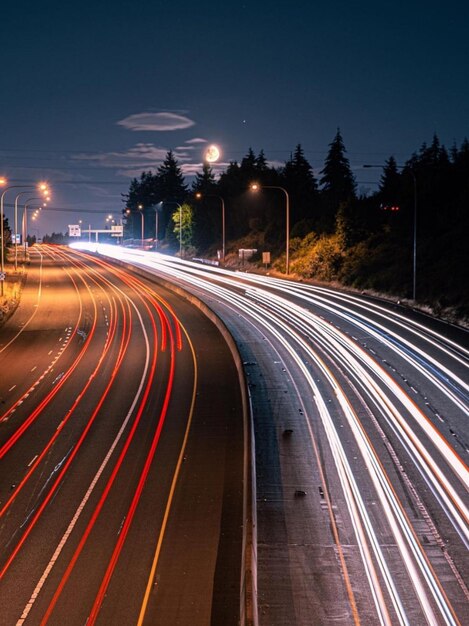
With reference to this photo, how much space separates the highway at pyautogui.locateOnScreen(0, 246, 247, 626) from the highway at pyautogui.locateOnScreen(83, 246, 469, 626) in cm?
111

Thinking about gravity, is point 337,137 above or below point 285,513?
above

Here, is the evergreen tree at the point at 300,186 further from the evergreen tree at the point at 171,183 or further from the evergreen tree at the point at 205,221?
the evergreen tree at the point at 171,183

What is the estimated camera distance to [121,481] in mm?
20188

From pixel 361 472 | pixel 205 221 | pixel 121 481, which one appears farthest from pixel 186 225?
pixel 361 472

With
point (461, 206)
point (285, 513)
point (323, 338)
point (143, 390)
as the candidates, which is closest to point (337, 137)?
point (461, 206)

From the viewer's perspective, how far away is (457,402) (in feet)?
86.9

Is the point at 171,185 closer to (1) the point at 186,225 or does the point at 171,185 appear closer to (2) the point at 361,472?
(1) the point at 186,225

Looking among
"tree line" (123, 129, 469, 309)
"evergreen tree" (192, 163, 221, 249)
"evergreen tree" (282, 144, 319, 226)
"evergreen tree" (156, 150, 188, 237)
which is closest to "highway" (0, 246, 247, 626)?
"tree line" (123, 129, 469, 309)

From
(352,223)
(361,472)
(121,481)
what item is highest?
(352,223)

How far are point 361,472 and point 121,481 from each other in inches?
262

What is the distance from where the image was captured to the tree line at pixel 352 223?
177 ft

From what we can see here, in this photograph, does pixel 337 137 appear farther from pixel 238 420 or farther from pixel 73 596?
pixel 73 596

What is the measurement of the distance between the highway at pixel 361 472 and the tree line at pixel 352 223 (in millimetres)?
11541

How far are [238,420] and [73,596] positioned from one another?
1273 centimetres
